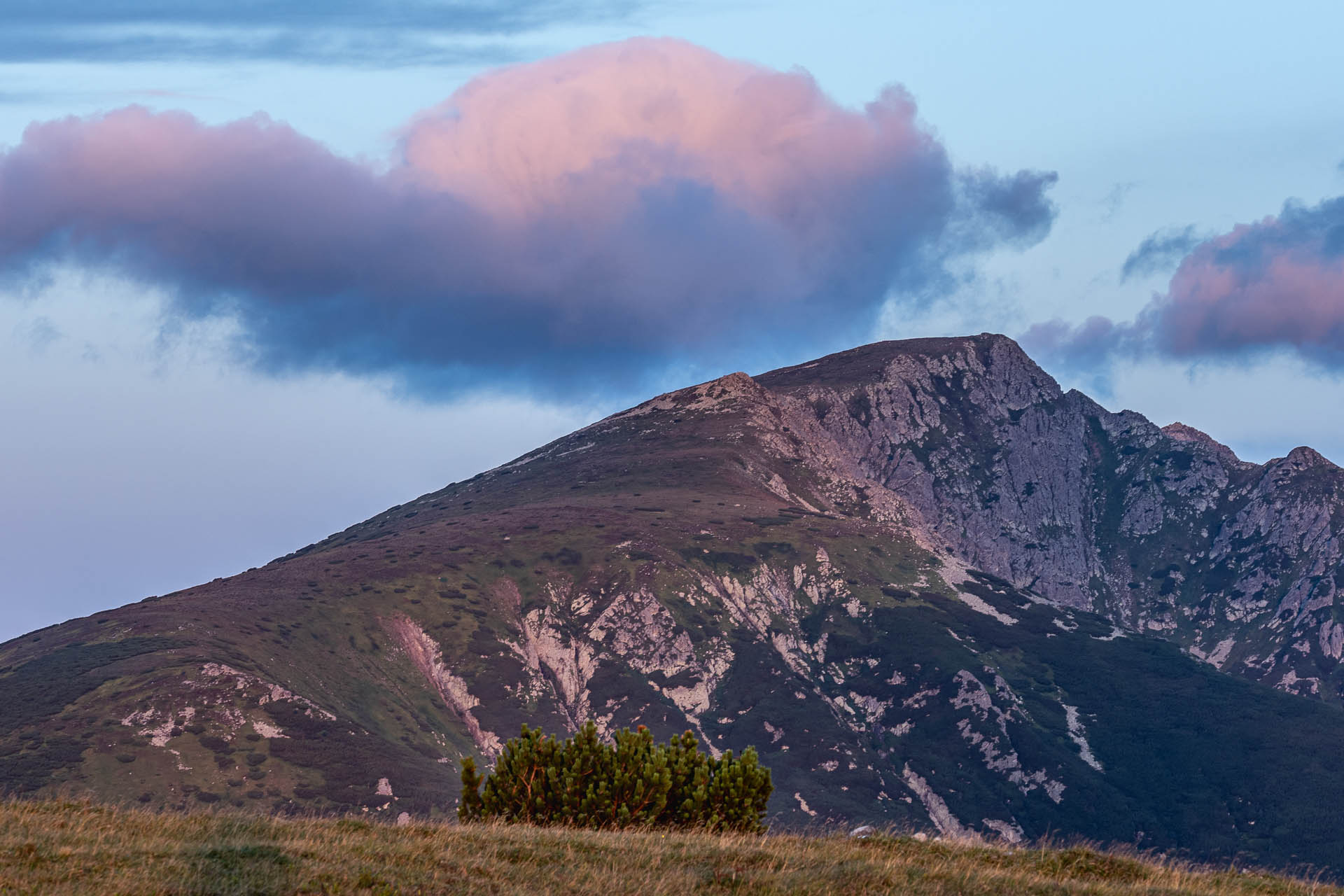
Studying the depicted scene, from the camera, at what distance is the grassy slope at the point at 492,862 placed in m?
24.3

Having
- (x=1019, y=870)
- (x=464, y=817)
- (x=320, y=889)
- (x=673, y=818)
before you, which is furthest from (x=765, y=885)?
(x=464, y=817)

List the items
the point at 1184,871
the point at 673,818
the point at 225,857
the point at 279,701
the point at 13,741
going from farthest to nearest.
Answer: the point at 279,701 < the point at 13,741 < the point at 673,818 < the point at 1184,871 < the point at 225,857

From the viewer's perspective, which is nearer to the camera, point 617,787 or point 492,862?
point 492,862

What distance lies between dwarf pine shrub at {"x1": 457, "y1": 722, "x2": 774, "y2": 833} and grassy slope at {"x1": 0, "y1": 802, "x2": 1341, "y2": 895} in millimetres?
6091

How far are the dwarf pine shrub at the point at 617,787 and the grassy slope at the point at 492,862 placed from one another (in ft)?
20.0

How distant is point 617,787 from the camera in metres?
40.3

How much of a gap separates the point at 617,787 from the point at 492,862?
13455 millimetres

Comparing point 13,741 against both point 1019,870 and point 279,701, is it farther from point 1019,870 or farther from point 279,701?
point 1019,870

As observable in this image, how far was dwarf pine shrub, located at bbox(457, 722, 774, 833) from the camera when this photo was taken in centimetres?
3997

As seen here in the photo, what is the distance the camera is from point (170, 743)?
178625mm

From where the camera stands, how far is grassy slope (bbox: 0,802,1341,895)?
24312mm

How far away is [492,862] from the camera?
27188mm

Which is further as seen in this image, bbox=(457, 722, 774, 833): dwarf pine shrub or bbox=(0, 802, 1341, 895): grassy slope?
bbox=(457, 722, 774, 833): dwarf pine shrub

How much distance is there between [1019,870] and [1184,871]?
18.2 ft
